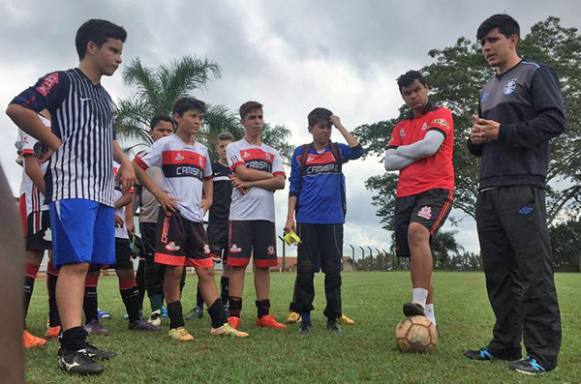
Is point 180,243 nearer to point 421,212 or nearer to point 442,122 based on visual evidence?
point 421,212

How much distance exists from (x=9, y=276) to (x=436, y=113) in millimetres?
4440

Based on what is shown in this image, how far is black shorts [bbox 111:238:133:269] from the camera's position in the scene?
5371 mm

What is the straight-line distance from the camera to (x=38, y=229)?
Answer: 454cm

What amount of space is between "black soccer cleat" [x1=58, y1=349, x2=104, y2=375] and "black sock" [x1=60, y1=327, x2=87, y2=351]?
0.03 meters

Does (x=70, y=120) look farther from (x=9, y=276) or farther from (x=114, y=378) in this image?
(x=9, y=276)

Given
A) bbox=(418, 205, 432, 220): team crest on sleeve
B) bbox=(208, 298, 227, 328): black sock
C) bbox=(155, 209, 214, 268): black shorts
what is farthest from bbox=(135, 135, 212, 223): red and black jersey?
bbox=(418, 205, 432, 220): team crest on sleeve

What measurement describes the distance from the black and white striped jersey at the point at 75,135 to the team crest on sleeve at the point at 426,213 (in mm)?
2372

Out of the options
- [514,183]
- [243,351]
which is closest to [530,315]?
[514,183]

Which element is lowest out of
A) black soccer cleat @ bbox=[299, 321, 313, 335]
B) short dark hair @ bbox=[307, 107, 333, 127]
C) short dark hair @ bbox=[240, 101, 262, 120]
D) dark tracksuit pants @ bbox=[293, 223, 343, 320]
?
black soccer cleat @ bbox=[299, 321, 313, 335]

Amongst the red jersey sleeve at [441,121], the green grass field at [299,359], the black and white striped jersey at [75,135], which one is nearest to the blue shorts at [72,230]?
the black and white striped jersey at [75,135]

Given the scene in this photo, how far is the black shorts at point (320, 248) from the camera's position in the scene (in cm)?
539

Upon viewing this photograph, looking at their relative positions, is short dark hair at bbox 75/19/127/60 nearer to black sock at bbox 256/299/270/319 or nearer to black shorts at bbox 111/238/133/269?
black shorts at bbox 111/238/133/269

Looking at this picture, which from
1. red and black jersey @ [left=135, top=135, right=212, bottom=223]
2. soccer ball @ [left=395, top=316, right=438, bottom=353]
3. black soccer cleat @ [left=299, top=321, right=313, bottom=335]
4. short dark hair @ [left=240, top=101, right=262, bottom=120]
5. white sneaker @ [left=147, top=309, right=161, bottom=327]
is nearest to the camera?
soccer ball @ [left=395, top=316, right=438, bottom=353]

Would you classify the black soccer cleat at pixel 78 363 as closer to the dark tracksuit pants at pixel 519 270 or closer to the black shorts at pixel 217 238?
the dark tracksuit pants at pixel 519 270
